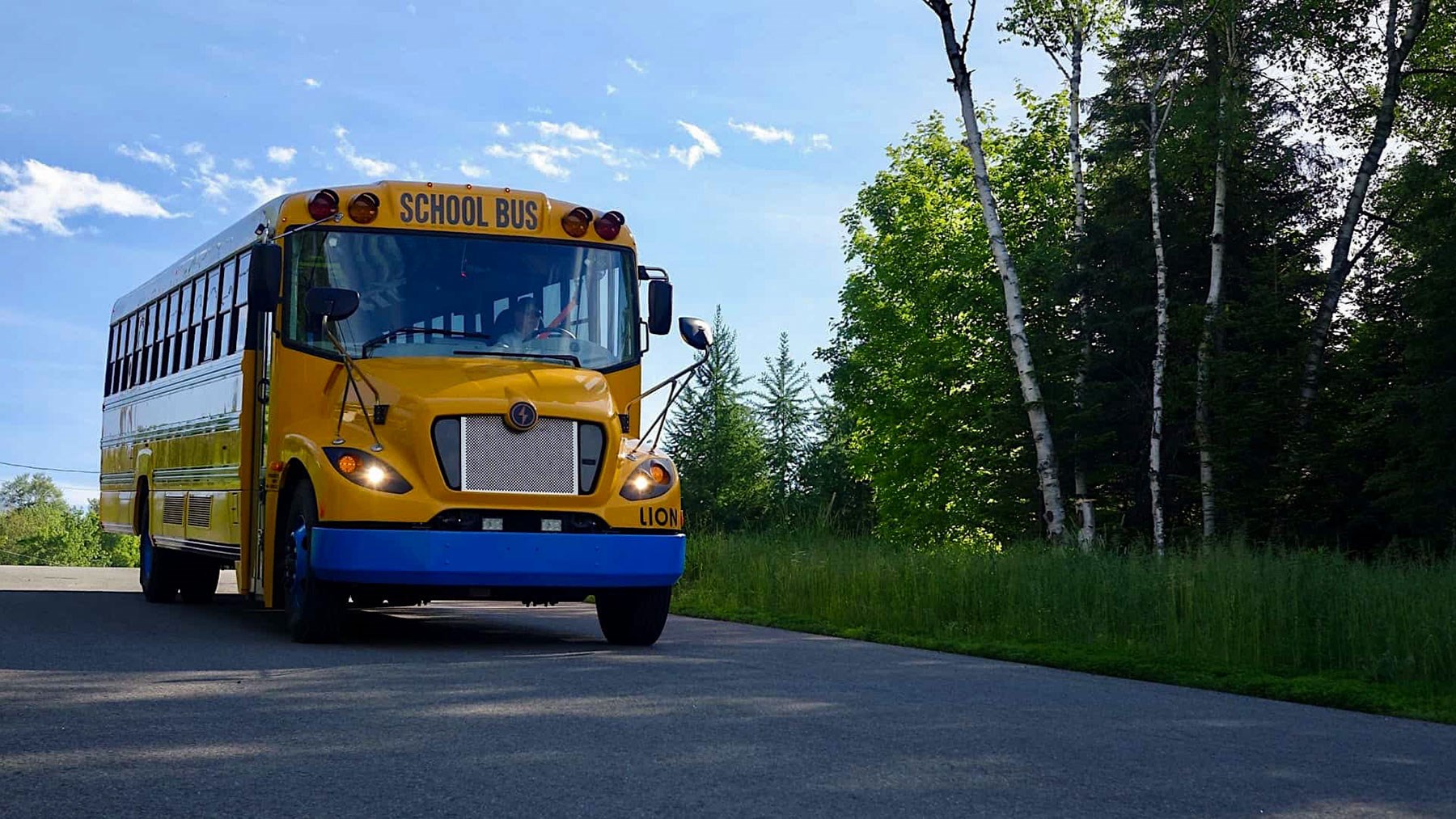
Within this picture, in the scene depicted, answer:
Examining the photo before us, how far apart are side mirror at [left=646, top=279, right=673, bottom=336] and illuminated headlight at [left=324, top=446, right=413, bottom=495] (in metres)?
2.72

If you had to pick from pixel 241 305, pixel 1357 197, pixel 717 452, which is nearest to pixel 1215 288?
pixel 1357 197

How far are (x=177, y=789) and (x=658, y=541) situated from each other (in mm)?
6208

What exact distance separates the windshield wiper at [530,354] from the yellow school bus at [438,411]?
18 mm

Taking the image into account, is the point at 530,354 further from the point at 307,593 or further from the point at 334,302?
the point at 307,593

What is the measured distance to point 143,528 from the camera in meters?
17.2

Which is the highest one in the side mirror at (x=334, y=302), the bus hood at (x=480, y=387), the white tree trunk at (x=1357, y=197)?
the white tree trunk at (x=1357, y=197)

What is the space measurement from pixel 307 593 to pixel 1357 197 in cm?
2469

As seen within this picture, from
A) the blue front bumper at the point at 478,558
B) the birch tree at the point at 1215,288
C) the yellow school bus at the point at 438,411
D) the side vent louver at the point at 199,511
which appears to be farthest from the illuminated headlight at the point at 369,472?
the birch tree at the point at 1215,288

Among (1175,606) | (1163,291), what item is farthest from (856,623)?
(1163,291)

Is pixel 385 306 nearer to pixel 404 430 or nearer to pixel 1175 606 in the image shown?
pixel 404 430

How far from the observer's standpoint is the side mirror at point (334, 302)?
1175 centimetres

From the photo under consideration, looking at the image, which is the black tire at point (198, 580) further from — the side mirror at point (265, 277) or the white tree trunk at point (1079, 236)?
the white tree trunk at point (1079, 236)

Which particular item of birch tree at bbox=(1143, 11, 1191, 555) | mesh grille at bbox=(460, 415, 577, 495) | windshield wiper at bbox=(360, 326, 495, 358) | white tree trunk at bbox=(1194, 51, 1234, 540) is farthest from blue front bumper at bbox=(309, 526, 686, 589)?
birch tree at bbox=(1143, 11, 1191, 555)

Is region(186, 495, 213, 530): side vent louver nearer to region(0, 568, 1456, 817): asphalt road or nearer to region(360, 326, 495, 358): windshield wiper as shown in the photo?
region(0, 568, 1456, 817): asphalt road
